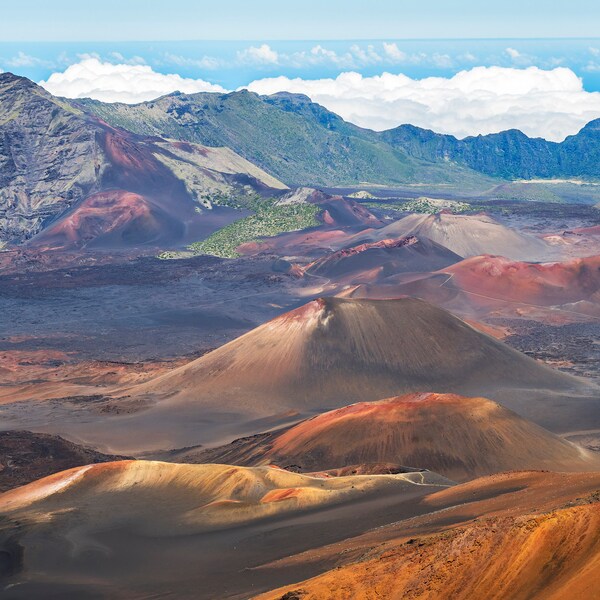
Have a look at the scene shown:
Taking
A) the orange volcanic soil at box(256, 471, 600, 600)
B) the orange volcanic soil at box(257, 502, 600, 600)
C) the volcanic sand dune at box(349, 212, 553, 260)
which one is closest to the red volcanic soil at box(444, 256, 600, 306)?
the volcanic sand dune at box(349, 212, 553, 260)

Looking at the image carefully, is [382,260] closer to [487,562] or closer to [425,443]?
[425,443]

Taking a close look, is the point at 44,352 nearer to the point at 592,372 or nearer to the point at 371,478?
the point at 592,372

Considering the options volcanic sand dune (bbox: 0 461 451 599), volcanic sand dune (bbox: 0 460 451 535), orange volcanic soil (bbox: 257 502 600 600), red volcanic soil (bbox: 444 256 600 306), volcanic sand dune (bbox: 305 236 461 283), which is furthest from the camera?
volcanic sand dune (bbox: 305 236 461 283)

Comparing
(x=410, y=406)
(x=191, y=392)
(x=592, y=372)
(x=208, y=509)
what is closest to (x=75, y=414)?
(x=191, y=392)

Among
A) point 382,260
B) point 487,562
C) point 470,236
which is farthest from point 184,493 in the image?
point 470,236

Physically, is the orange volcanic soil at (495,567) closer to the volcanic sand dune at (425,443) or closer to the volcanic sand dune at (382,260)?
the volcanic sand dune at (425,443)

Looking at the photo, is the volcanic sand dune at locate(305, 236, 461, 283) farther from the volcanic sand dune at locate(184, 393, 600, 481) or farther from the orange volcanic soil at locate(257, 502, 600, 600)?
the orange volcanic soil at locate(257, 502, 600, 600)
